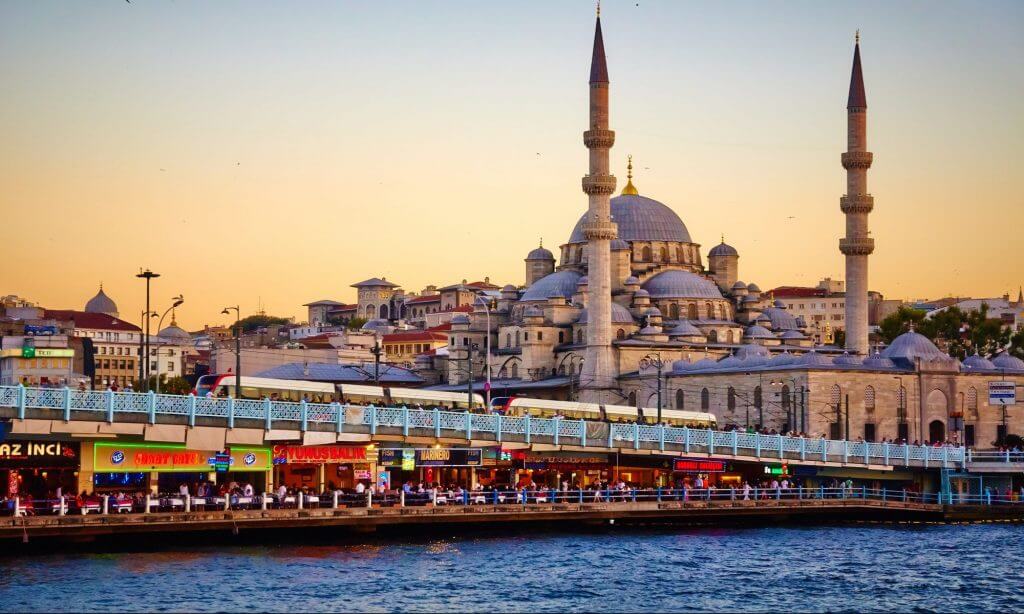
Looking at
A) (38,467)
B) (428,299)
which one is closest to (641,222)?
(428,299)

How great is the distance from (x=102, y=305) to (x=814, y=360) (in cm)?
8428

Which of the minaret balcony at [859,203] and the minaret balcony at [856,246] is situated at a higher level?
the minaret balcony at [859,203]

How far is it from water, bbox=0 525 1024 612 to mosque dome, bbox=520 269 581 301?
175 ft

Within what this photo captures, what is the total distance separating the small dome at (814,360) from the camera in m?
79.2

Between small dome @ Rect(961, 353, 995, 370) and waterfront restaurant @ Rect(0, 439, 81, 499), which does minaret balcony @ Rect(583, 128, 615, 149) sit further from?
waterfront restaurant @ Rect(0, 439, 81, 499)

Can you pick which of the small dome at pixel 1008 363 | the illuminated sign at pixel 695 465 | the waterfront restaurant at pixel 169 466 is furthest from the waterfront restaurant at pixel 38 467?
the small dome at pixel 1008 363

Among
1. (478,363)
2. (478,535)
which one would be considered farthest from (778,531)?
(478,363)

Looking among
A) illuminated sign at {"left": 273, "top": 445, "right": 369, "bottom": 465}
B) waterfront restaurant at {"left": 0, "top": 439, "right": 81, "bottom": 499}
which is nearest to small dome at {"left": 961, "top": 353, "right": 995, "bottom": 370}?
illuminated sign at {"left": 273, "top": 445, "right": 369, "bottom": 465}

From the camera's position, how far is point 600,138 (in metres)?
80.4

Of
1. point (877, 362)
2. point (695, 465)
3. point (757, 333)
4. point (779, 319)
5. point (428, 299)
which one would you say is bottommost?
point (695, 465)

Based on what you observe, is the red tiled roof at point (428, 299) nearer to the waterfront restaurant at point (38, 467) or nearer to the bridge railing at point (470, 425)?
the bridge railing at point (470, 425)

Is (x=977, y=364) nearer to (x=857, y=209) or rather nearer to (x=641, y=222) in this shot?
(x=857, y=209)

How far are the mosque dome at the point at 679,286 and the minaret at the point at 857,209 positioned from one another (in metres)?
14.6

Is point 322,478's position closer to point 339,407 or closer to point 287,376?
point 339,407
